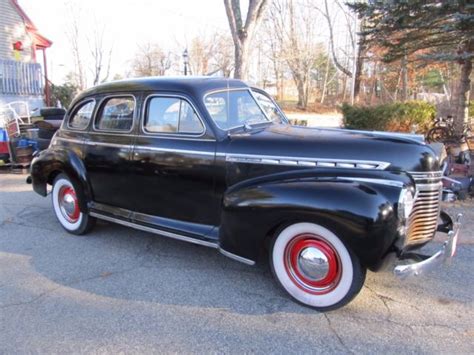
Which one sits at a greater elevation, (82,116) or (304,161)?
(82,116)

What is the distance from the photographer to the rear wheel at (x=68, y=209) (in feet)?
16.0

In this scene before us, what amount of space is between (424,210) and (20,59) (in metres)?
19.0

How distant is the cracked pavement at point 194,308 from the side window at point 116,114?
136 cm

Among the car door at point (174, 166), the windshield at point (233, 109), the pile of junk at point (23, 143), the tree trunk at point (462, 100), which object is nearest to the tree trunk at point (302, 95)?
the tree trunk at point (462, 100)

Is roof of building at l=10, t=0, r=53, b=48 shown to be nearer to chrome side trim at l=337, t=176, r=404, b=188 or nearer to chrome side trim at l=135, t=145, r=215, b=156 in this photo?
chrome side trim at l=135, t=145, r=215, b=156

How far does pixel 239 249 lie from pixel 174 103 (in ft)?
5.19

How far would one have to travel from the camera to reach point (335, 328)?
2.92 meters

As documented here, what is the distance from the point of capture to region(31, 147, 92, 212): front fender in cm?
467

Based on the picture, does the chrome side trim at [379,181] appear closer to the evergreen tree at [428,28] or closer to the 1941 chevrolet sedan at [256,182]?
the 1941 chevrolet sedan at [256,182]

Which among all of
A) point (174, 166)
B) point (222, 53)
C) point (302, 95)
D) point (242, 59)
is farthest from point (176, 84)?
point (222, 53)

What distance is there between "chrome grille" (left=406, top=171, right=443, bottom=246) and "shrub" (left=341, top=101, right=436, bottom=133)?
9211 millimetres

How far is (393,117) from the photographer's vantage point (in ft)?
40.0

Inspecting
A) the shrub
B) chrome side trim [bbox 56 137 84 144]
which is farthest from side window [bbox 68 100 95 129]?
the shrub

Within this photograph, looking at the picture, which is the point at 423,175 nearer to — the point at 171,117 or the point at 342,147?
the point at 342,147
